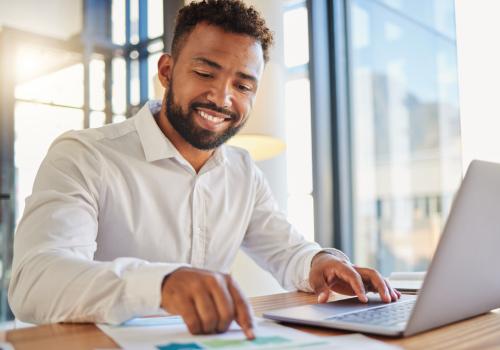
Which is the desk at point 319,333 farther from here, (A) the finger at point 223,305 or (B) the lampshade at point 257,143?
(B) the lampshade at point 257,143

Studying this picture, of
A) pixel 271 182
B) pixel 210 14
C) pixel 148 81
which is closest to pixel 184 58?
pixel 210 14

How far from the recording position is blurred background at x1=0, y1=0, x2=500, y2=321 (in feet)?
8.07

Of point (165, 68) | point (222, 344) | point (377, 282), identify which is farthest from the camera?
point (165, 68)

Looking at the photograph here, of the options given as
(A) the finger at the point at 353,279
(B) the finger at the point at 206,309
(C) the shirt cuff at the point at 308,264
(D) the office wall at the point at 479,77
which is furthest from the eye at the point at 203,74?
(D) the office wall at the point at 479,77

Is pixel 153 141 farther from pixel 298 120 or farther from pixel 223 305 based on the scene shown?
pixel 298 120

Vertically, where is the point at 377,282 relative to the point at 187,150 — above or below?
below

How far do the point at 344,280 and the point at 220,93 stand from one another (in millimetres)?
636

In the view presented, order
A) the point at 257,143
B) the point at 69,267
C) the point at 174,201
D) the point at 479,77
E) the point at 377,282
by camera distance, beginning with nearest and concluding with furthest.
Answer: the point at 69,267
the point at 377,282
the point at 174,201
the point at 479,77
the point at 257,143

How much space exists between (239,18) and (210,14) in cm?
8

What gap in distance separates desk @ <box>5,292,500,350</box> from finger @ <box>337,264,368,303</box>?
207 mm

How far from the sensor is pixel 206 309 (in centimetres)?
70

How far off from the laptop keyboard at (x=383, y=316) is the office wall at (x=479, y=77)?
57.3 inches

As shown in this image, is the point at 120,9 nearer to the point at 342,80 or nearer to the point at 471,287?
the point at 342,80

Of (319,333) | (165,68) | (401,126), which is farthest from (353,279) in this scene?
(401,126)
